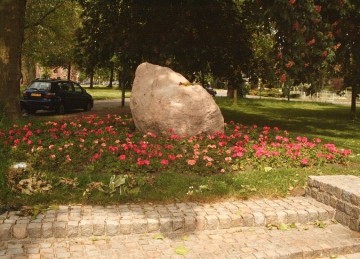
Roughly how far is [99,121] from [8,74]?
293cm

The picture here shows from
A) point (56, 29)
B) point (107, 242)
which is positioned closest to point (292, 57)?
point (107, 242)

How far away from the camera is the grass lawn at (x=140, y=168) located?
6363 millimetres

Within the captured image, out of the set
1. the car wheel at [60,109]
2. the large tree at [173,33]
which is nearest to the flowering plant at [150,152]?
the large tree at [173,33]

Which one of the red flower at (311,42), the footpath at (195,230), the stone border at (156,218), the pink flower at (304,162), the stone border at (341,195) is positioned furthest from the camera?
the red flower at (311,42)

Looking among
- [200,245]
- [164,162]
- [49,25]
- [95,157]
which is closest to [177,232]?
[200,245]

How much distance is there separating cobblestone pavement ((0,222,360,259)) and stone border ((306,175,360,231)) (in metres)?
0.30

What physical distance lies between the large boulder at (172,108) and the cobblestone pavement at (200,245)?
428 centimetres

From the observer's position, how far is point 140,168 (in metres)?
7.52

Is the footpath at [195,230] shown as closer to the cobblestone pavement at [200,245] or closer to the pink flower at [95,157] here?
the cobblestone pavement at [200,245]

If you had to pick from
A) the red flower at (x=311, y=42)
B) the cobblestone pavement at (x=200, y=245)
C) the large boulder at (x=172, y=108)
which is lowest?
the cobblestone pavement at (x=200, y=245)

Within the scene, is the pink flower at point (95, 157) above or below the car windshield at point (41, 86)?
below

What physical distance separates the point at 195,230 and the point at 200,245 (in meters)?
0.44

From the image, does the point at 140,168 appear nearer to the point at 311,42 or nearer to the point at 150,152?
the point at 150,152

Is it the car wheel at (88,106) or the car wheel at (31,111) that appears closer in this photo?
the car wheel at (31,111)
